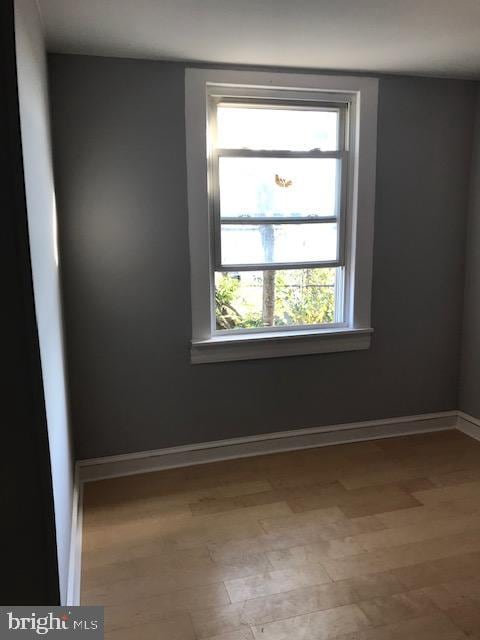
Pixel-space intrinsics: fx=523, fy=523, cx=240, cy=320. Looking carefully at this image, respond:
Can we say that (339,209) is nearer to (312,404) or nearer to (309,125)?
(309,125)

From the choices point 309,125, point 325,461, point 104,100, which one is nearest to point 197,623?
point 325,461

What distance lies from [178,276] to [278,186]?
805mm

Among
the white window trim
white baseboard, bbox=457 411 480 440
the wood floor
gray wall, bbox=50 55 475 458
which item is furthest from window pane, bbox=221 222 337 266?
white baseboard, bbox=457 411 480 440

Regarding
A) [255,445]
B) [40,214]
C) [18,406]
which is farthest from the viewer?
[255,445]

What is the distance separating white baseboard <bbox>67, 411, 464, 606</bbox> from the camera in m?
2.94

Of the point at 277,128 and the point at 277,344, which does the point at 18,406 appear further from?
the point at 277,128

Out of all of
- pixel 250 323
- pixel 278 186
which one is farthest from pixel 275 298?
pixel 278 186

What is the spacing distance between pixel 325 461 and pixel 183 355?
3.49 ft

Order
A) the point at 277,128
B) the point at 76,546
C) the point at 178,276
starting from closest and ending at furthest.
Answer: the point at 76,546
the point at 178,276
the point at 277,128

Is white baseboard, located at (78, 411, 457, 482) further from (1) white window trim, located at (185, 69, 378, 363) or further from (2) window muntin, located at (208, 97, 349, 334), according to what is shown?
(2) window muntin, located at (208, 97, 349, 334)

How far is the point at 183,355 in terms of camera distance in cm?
301

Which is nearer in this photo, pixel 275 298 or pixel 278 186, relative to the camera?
pixel 278 186

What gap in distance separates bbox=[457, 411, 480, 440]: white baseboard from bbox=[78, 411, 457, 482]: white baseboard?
0.13 ft

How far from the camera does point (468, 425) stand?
3510 mm
